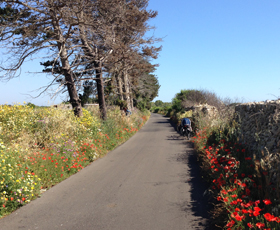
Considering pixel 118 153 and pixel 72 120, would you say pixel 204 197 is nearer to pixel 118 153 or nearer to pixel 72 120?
pixel 118 153

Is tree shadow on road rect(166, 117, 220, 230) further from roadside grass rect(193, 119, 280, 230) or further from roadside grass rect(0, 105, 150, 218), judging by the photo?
roadside grass rect(0, 105, 150, 218)

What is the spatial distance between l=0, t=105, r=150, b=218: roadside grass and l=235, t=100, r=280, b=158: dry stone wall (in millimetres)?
5238

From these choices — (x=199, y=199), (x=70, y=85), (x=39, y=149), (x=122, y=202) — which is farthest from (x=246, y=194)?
(x=70, y=85)

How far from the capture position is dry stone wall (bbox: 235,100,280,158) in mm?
5199

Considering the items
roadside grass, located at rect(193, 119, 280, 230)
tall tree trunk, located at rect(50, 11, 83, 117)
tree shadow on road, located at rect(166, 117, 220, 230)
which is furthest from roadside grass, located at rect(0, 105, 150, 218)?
roadside grass, located at rect(193, 119, 280, 230)

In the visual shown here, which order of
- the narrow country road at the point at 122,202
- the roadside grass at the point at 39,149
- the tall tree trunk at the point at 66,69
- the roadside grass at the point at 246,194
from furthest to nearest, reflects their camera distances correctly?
1. the tall tree trunk at the point at 66,69
2. the roadside grass at the point at 39,149
3. the narrow country road at the point at 122,202
4. the roadside grass at the point at 246,194

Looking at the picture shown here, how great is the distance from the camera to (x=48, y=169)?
6645 mm

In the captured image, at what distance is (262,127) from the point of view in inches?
241

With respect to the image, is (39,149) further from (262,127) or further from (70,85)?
(262,127)

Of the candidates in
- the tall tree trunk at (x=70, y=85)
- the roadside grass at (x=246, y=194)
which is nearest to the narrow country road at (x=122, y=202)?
the roadside grass at (x=246, y=194)

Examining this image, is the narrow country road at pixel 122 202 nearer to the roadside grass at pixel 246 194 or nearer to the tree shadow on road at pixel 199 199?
the tree shadow on road at pixel 199 199

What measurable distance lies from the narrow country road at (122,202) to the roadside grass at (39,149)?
31 centimetres

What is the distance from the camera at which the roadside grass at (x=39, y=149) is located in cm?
515

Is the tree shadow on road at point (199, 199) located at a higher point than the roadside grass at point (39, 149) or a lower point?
lower
